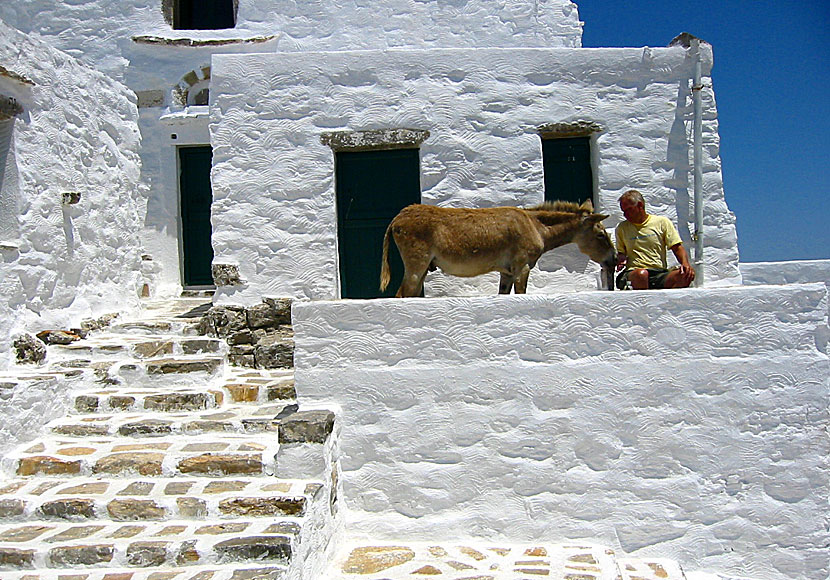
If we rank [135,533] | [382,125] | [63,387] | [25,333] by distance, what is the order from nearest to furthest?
[135,533]
[63,387]
[25,333]
[382,125]

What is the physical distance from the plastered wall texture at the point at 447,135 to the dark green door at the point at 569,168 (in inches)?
9.6

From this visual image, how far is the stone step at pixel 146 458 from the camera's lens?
4730mm

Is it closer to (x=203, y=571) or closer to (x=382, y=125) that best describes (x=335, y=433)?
(x=203, y=571)

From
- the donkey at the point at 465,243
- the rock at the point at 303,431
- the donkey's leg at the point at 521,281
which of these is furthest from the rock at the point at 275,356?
the donkey's leg at the point at 521,281

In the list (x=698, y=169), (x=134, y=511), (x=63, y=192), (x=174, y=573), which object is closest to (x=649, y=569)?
Answer: (x=174, y=573)

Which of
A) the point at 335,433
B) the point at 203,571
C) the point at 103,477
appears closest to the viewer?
the point at 203,571

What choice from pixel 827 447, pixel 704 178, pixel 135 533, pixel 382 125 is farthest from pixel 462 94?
pixel 135 533

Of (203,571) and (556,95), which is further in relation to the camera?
(556,95)

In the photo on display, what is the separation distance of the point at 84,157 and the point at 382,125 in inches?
118

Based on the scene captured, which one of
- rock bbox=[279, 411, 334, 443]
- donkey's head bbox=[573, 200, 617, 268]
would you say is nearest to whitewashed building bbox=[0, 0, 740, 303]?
donkey's head bbox=[573, 200, 617, 268]

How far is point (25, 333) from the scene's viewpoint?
604 cm

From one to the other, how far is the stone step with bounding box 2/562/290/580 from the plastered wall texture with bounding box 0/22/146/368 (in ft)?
8.19

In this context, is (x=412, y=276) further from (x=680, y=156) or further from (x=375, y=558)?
(x=680, y=156)

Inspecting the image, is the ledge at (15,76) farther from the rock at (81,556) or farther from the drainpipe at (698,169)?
the drainpipe at (698,169)
